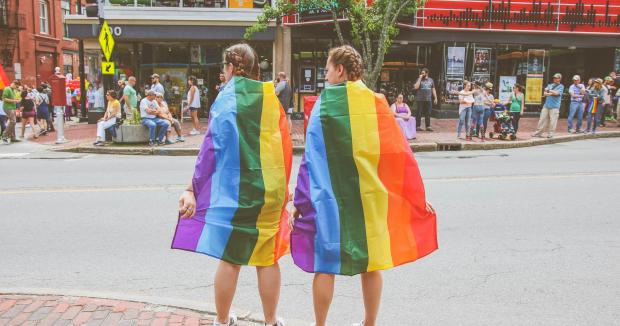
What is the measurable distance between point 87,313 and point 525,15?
21.7 metres

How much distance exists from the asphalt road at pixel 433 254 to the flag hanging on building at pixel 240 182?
0.94 metres

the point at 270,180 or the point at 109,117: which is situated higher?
the point at 270,180

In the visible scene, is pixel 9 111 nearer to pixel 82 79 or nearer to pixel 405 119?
pixel 82 79

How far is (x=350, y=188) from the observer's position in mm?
3115

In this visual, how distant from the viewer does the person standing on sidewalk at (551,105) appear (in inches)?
610

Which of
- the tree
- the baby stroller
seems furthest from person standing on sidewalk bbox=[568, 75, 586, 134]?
the tree

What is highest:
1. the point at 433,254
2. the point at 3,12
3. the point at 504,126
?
the point at 3,12

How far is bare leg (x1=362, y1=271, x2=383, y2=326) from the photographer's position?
3.28m

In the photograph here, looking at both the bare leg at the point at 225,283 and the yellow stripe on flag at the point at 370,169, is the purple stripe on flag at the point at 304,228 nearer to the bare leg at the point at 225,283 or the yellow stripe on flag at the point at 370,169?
the yellow stripe on flag at the point at 370,169

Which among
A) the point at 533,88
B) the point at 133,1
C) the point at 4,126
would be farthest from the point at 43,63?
the point at 533,88

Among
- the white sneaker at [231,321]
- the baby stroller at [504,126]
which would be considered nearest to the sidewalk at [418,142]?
the baby stroller at [504,126]

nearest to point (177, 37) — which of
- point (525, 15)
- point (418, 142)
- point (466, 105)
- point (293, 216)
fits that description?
point (418, 142)

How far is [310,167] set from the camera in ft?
10.2

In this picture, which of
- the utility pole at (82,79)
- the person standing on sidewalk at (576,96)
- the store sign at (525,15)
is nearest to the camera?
the person standing on sidewalk at (576,96)
